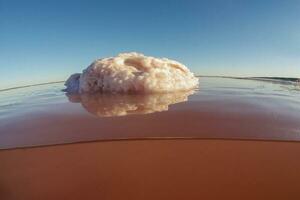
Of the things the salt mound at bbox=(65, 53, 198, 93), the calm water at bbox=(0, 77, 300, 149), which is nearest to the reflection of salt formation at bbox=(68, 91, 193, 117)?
the calm water at bbox=(0, 77, 300, 149)

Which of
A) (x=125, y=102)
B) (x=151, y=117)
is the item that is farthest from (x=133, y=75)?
(x=151, y=117)

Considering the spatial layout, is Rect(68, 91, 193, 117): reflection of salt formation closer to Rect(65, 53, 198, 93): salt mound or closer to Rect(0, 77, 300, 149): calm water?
Rect(0, 77, 300, 149): calm water

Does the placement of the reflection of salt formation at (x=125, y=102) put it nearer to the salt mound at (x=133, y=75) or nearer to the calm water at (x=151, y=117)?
the calm water at (x=151, y=117)

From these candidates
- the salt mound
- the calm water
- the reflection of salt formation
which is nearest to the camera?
the calm water

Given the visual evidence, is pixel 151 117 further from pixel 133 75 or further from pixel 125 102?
pixel 133 75

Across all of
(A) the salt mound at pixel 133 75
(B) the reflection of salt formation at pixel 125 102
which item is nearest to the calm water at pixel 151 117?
(B) the reflection of salt formation at pixel 125 102

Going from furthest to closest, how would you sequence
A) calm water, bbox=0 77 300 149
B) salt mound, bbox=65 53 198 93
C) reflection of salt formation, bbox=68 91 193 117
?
1. salt mound, bbox=65 53 198 93
2. reflection of salt formation, bbox=68 91 193 117
3. calm water, bbox=0 77 300 149
